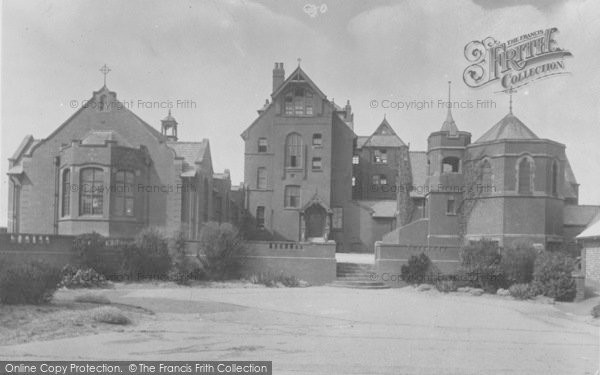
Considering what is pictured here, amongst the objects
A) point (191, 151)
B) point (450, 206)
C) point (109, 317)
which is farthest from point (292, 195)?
point (109, 317)

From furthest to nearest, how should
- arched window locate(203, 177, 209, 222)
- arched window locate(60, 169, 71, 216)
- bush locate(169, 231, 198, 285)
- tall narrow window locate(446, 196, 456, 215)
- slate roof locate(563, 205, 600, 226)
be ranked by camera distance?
tall narrow window locate(446, 196, 456, 215)
arched window locate(203, 177, 209, 222)
slate roof locate(563, 205, 600, 226)
arched window locate(60, 169, 71, 216)
bush locate(169, 231, 198, 285)

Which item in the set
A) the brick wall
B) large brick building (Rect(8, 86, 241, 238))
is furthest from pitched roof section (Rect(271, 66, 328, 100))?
the brick wall

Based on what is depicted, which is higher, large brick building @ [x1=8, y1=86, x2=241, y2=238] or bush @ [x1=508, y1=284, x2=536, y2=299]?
large brick building @ [x1=8, y1=86, x2=241, y2=238]

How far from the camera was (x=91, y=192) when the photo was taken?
32.7 metres

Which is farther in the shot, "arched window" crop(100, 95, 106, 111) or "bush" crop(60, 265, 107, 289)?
"arched window" crop(100, 95, 106, 111)

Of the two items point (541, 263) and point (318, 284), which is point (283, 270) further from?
point (541, 263)

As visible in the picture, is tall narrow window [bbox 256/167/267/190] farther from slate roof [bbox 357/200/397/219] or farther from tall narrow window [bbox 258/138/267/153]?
slate roof [bbox 357/200/397/219]

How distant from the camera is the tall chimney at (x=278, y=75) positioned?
157 feet

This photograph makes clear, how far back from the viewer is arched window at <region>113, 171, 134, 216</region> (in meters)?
33.0

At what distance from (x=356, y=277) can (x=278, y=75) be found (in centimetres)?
2404

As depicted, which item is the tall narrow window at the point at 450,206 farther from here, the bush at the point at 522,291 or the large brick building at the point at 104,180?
the large brick building at the point at 104,180

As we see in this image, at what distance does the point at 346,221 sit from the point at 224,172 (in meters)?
10.8

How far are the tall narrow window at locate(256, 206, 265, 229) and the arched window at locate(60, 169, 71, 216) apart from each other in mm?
15598
